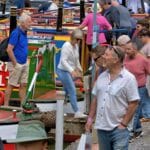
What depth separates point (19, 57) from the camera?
36.4 feet

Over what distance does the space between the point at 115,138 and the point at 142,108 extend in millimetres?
3222

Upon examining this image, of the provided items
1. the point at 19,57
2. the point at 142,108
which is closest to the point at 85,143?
the point at 142,108

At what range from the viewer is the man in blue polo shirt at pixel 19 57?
10898 mm

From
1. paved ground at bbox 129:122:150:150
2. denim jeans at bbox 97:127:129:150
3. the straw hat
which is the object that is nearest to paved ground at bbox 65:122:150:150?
paved ground at bbox 129:122:150:150

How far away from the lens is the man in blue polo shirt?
1090 centimetres

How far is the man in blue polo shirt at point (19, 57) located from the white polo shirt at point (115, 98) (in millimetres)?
4349

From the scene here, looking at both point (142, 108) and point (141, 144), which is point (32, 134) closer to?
point (141, 144)

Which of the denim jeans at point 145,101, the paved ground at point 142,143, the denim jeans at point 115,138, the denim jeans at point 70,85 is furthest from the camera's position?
the denim jeans at point 70,85

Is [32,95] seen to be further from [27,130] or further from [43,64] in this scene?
[27,130]

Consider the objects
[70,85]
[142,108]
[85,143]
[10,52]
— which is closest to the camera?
[85,143]

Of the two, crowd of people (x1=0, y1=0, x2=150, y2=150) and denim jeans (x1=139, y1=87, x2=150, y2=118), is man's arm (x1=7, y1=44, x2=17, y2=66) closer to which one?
crowd of people (x1=0, y1=0, x2=150, y2=150)

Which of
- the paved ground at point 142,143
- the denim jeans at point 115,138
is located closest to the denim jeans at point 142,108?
the paved ground at point 142,143

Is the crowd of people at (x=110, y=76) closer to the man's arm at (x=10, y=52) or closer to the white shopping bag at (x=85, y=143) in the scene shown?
the man's arm at (x=10, y=52)

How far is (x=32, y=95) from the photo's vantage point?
38.0ft
